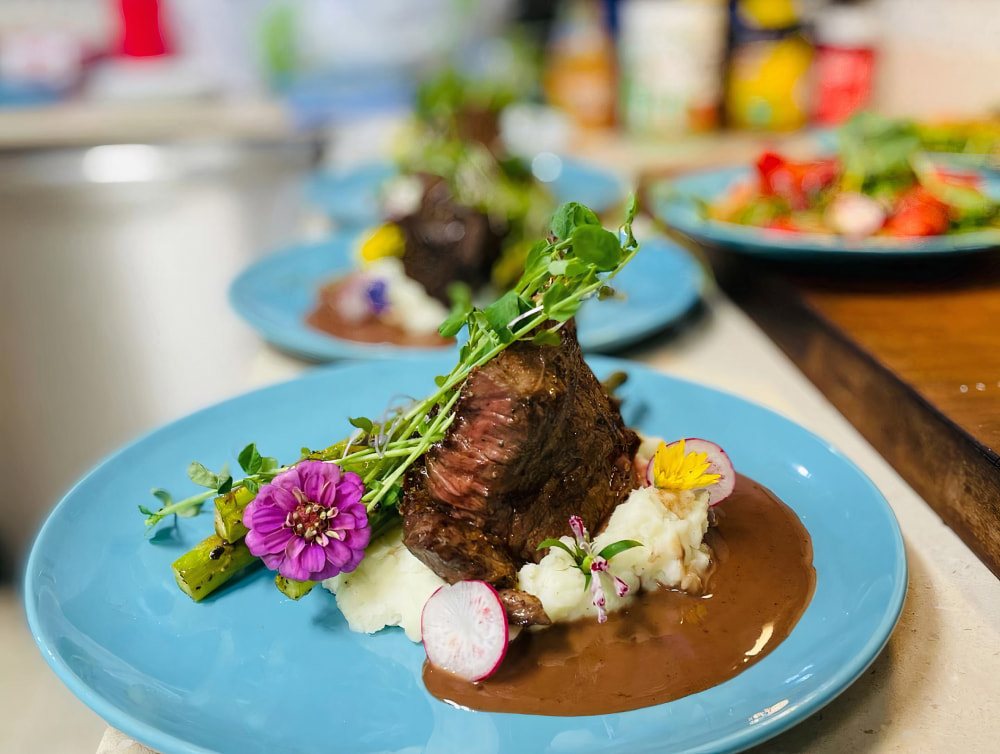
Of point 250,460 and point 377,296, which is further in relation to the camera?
point 377,296

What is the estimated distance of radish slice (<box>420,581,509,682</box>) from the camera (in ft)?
3.92

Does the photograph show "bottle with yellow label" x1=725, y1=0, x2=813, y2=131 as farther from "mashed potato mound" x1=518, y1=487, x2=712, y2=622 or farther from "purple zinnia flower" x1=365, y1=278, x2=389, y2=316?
"mashed potato mound" x1=518, y1=487, x2=712, y2=622

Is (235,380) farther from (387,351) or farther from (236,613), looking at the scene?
(236,613)

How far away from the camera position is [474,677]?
1.19m

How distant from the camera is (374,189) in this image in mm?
3828

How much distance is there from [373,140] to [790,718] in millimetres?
4567

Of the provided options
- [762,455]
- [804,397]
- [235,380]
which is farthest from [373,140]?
[762,455]

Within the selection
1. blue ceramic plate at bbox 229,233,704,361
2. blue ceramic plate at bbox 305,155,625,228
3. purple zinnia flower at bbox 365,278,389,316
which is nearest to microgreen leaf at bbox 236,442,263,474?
blue ceramic plate at bbox 229,233,704,361

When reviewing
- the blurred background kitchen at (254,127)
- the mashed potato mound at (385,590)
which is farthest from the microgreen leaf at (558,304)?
the blurred background kitchen at (254,127)

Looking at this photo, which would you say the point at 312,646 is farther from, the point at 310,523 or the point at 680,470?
the point at 680,470

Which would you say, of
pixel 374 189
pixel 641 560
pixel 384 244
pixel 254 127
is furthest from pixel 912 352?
pixel 254 127

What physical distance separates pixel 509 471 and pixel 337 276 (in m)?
1.62

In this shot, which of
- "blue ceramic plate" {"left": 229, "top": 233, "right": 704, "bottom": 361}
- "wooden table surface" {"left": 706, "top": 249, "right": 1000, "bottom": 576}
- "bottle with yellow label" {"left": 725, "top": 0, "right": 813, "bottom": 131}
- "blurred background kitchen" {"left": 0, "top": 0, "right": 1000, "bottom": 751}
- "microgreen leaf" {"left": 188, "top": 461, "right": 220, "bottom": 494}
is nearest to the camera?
"microgreen leaf" {"left": 188, "top": 461, "right": 220, "bottom": 494}

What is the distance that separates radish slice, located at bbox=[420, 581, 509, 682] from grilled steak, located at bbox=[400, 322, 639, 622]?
0.10 ft
